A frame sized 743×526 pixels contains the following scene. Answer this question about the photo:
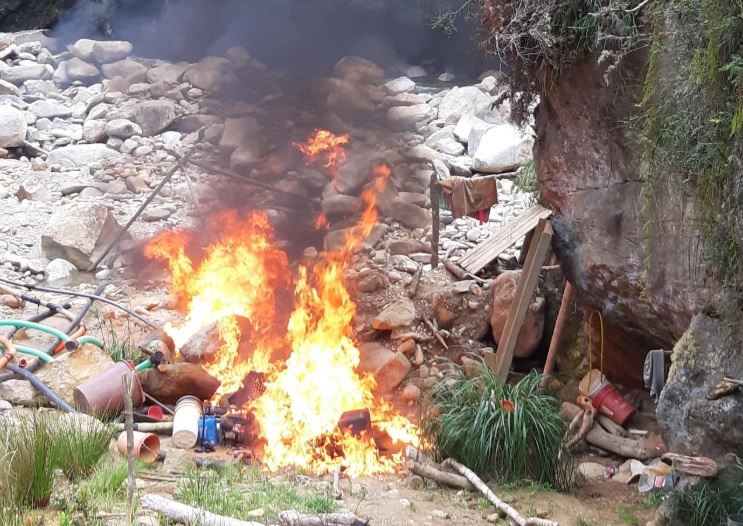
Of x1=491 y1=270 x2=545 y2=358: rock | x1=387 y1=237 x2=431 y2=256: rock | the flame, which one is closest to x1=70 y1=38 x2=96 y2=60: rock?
the flame

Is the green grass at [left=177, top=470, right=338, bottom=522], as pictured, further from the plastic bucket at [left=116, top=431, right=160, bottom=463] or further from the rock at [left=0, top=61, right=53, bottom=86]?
the rock at [left=0, top=61, right=53, bottom=86]

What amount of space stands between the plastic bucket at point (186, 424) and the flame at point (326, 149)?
631cm

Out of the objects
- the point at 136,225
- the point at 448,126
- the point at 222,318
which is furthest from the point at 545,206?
the point at 448,126

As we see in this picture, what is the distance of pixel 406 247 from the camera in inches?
429

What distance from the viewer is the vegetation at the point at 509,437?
19.6ft

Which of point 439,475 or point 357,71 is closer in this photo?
point 439,475

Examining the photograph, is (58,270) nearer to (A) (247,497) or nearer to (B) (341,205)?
(B) (341,205)

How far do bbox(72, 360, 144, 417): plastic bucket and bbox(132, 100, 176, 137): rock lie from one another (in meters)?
9.77

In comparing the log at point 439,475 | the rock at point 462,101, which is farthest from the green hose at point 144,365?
the rock at point 462,101

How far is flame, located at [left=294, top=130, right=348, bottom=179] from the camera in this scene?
512 inches

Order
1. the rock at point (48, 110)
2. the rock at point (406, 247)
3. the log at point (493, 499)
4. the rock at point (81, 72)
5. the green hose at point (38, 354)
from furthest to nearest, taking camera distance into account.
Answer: the rock at point (81, 72), the rock at point (48, 110), the rock at point (406, 247), the green hose at point (38, 354), the log at point (493, 499)

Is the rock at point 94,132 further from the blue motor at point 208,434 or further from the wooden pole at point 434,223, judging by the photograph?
the blue motor at point 208,434

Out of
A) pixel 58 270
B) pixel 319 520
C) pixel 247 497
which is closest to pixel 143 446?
pixel 247 497

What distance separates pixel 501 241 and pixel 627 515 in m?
3.99
